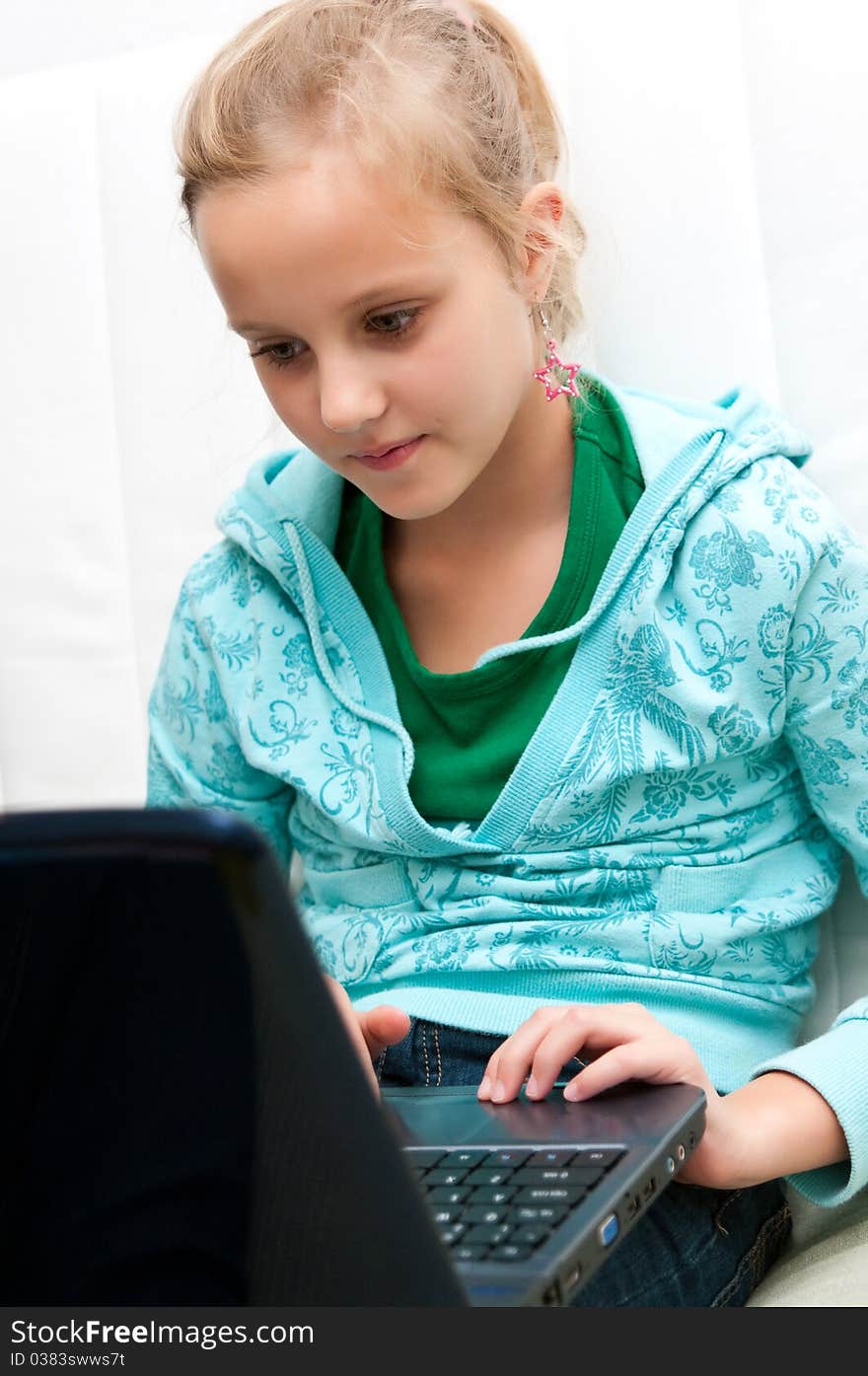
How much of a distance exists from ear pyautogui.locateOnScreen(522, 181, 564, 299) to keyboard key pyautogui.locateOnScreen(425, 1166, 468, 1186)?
0.50 m

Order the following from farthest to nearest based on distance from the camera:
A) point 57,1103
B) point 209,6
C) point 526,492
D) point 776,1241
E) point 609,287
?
1. point 209,6
2. point 609,287
3. point 526,492
4. point 776,1241
5. point 57,1103

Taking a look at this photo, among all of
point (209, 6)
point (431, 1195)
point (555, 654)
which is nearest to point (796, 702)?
point (555, 654)

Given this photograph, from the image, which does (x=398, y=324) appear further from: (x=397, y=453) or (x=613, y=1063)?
(x=613, y=1063)

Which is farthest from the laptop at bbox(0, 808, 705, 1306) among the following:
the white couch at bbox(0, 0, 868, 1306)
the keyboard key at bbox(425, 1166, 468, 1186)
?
the white couch at bbox(0, 0, 868, 1306)

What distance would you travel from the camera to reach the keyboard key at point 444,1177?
565 mm

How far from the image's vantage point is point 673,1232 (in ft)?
2.39

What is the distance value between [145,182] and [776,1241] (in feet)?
2.86

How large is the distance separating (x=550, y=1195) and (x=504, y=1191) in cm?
2

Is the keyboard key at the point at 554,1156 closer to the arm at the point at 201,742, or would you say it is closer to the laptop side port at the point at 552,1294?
the laptop side port at the point at 552,1294

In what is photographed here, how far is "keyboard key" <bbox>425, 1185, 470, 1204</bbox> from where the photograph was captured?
54 cm

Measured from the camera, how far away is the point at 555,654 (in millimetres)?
893

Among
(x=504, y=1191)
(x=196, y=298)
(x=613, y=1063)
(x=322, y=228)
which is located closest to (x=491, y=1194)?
(x=504, y=1191)

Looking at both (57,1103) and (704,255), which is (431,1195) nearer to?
(57,1103)

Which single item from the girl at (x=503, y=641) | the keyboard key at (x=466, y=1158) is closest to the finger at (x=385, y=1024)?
the girl at (x=503, y=641)
